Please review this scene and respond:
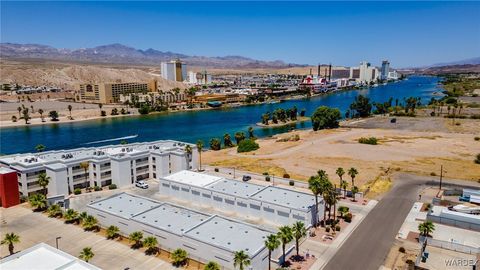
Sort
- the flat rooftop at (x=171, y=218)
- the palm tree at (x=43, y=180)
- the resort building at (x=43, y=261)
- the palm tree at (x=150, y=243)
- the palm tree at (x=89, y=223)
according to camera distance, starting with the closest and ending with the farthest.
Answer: the resort building at (x=43, y=261) < the palm tree at (x=150, y=243) < the flat rooftop at (x=171, y=218) < the palm tree at (x=89, y=223) < the palm tree at (x=43, y=180)

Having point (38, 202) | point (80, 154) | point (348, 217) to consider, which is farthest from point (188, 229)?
point (80, 154)

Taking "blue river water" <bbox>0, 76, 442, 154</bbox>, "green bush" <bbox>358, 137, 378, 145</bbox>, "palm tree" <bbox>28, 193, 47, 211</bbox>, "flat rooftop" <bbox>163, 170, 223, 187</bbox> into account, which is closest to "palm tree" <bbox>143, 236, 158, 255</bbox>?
"flat rooftop" <bbox>163, 170, 223, 187</bbox>

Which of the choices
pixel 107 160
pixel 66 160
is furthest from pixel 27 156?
pixel 107 160

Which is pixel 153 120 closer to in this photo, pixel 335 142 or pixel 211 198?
pixel 335 142

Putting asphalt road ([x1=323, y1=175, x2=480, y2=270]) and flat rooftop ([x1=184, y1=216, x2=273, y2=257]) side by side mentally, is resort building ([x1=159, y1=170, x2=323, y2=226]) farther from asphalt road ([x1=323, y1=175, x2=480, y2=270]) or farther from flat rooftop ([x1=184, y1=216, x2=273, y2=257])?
flat rooftop ([x1=184, y1=216, x2=273, y2=257])

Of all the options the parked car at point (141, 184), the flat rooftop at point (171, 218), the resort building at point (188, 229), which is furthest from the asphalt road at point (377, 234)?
Answer: the parked car at point (141, 184)

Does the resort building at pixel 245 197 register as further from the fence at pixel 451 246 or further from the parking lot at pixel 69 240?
the parking lot at pixel 69 240
